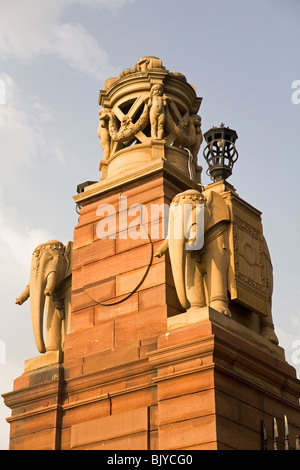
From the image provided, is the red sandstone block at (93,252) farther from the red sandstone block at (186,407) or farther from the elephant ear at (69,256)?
the red sandstone block at (186,407)

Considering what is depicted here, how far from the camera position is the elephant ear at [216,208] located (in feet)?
60.8

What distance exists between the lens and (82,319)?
64.2 ft

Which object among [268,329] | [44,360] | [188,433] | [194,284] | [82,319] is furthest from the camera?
[44,360]

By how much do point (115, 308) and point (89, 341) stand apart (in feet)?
2.95

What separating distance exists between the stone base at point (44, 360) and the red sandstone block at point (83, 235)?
258 centimetres

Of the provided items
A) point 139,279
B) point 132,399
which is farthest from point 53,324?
point 132,399

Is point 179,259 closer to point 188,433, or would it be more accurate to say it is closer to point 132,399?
point 132,399

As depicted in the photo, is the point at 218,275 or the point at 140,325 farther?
the point at 140,325

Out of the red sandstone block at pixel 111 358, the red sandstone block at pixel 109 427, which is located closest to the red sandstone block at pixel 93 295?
the red sandstone block at pixel 111 358

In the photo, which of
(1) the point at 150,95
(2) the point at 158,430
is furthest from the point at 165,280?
(1) the point at 150,95

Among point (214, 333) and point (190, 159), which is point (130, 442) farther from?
point (190, 159)
